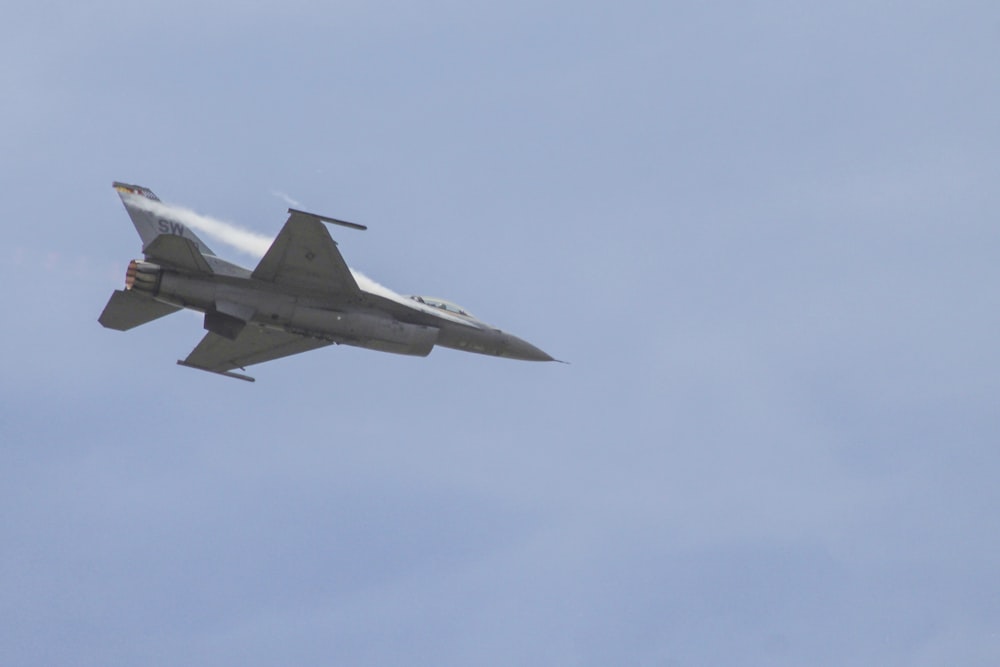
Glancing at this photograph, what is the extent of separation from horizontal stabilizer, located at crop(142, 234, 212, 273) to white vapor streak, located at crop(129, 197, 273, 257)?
7.95 feet

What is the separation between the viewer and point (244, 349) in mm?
42500

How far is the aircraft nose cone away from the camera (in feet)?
137

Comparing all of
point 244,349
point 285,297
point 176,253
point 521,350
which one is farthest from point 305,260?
point 521,350

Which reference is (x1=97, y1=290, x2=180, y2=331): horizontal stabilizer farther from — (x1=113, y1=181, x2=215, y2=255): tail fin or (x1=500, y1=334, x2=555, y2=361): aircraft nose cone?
(x1=500, y1=334, x2=555, y2=361): aircraft nose cone

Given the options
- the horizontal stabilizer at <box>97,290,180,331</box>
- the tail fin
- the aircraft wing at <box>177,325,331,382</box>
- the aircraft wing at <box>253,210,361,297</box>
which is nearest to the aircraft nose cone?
the aircraft wing at <box>177,325,331,382</box>

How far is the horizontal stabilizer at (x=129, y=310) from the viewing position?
127ft

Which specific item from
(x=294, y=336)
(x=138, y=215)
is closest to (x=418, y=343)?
(x=294, y=336)

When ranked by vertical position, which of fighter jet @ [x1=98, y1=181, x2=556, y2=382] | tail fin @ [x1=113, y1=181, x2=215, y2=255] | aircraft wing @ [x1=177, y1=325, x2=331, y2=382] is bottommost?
aircraft wing @ [x1=177, y1=325, x2=331, y2=382]

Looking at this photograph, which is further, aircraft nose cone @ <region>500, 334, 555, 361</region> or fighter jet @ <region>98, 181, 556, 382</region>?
aircraft nose cone @ <region>500, 334, 555, 361</region>

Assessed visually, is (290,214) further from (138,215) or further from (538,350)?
(538,350)

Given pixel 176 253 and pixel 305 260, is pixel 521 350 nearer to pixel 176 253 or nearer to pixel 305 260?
pixel 305 260

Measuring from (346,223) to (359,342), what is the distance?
4.28m

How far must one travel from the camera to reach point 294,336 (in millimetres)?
42344

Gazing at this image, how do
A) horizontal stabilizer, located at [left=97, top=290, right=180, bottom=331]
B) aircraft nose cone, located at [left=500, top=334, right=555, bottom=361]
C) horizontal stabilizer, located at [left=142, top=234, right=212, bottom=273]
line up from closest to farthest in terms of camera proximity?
horizontal stabilizer, located at [left=142, top=234, right=212, bottom=273] < horizontal stabilizer, located at [left=97, top=290, right=180, bottom=331] < aircraft nose cone, located at [left=500, top=334, right=555, bottom=361]
